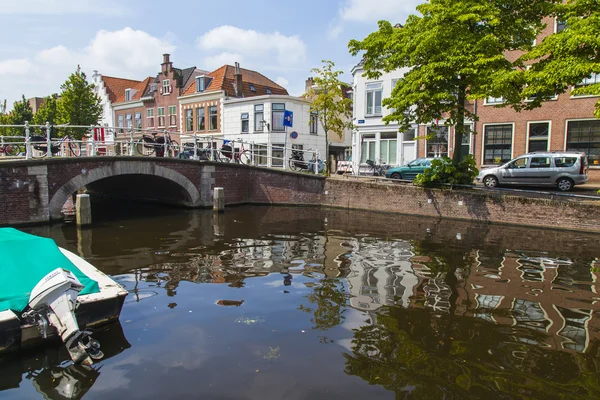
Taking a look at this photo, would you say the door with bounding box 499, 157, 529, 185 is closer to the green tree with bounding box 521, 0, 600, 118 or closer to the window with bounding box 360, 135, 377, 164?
the green tree with bounding box 521, 0, 600, 118

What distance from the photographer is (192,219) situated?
54.0 feet

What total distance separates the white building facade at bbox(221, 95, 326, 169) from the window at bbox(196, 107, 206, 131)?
7.20 ft

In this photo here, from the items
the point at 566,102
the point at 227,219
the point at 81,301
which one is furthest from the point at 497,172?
the point at 81,301

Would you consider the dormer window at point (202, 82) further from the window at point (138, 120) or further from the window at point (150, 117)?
the window at point (138, 120)

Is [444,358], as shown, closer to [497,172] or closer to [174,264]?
[174,264]

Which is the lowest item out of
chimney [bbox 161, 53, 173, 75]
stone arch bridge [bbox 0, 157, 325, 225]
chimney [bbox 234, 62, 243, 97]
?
stone arch bridge [bbox 0, 157, 325, 225]

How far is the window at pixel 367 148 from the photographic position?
28734 mm

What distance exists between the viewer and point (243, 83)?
35281 mm

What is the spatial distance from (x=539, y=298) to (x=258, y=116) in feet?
88.4

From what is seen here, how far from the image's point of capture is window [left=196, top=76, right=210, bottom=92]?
116 ft

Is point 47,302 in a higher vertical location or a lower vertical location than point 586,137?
lower

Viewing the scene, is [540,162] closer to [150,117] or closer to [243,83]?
[243,83]

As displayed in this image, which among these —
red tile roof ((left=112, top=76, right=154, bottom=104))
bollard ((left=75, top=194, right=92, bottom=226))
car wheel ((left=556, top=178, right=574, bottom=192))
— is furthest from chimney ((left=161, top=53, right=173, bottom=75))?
car wheel ((left=556, top=178, right=574, bottom=192))

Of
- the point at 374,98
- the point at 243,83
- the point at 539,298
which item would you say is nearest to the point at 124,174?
the point at 539,298
